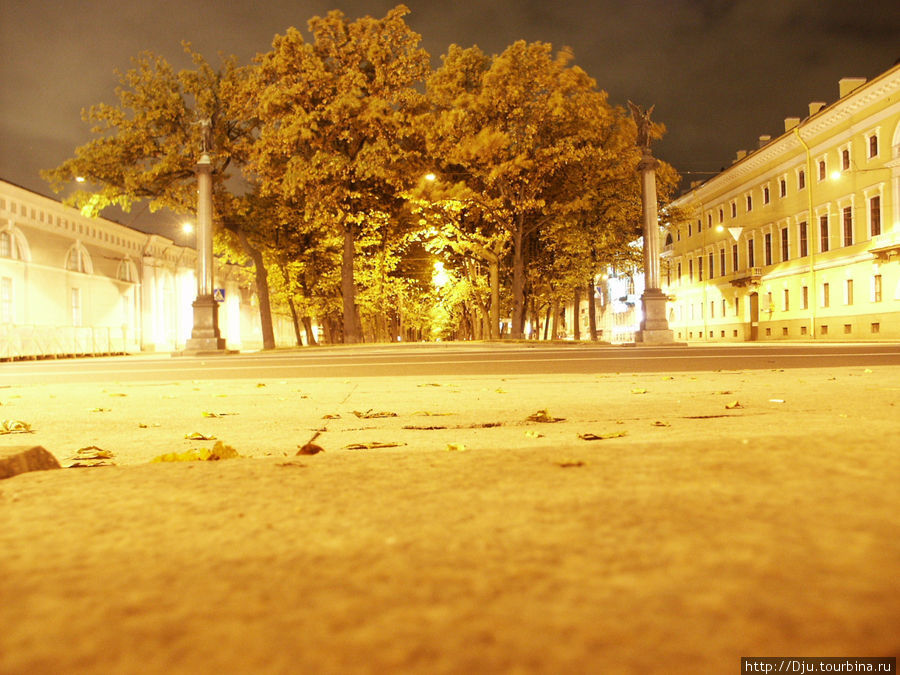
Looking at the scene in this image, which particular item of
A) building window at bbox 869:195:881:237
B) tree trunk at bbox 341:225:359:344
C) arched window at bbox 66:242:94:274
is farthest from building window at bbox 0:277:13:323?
building window at bbox 869:195:881:237

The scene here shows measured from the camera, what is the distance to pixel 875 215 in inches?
1361

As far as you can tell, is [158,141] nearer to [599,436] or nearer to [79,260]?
[79,260]

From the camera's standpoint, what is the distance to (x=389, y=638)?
0.77 meters

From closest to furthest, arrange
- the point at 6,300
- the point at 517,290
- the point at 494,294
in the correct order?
A: the point at 517,290, the point at 494,294, the point at 6,300

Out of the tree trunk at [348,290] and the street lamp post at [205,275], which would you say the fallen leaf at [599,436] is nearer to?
the street lamp post at [205,275]

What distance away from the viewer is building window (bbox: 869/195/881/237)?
34.2m

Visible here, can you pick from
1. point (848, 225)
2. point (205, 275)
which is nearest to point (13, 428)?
point (205, 275)

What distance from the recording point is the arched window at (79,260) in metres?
33.2

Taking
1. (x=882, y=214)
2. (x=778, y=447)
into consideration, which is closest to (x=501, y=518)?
(x=778, y=447)

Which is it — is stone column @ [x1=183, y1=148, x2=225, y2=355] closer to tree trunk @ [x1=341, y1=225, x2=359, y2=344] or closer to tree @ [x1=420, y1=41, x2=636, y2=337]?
tree trunk @ [x1=341, y1=225, x2=359, y2=344]

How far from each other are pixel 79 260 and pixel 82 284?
1.13m

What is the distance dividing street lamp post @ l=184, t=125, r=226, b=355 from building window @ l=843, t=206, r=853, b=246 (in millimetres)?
30321

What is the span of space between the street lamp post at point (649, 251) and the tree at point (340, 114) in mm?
8415

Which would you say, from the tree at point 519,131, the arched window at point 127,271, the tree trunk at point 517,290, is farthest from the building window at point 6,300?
the tree trunk at point 517,290
